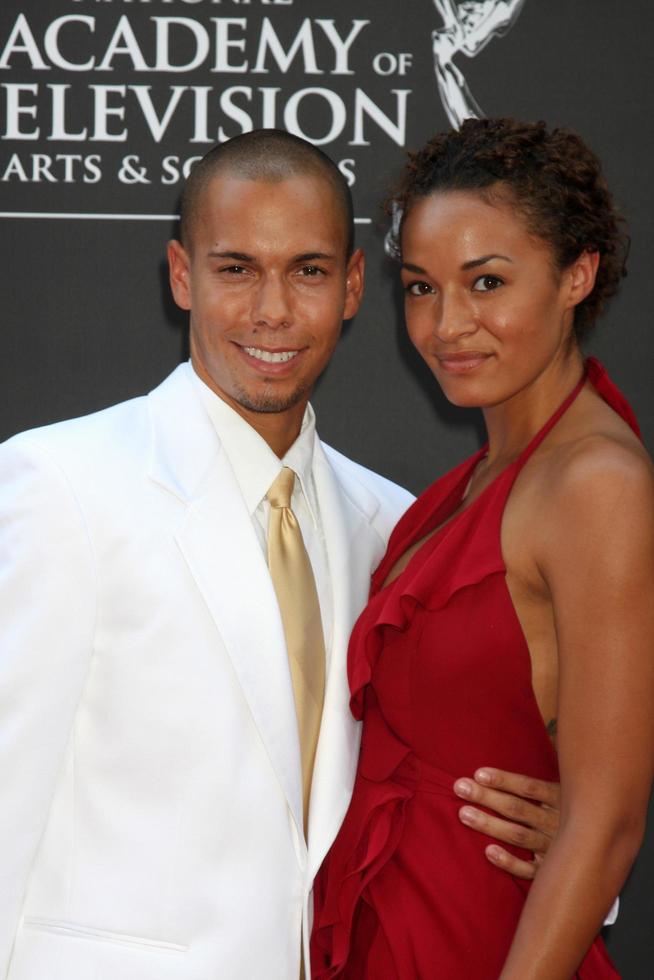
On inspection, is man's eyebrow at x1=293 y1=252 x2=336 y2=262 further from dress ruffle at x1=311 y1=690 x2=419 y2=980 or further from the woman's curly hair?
dress ruffle at x1=311 y1=690 x2=419 y2=980

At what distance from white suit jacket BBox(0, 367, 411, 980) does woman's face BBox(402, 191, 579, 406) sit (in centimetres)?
49

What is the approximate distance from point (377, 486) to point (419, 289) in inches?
21.7

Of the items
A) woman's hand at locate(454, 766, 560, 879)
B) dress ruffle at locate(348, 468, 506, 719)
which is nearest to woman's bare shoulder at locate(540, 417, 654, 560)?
dress ruffle at locate(348, 468, 506, 719)

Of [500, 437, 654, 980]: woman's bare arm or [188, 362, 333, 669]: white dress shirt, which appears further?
[188, 362, 333, 669]: white dress shirt

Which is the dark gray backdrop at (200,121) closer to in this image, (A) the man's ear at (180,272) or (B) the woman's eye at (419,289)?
(A) the man's ear at (180,272)

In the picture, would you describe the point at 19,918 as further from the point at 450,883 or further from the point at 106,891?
the point at 450,883

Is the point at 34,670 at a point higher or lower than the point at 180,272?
lower

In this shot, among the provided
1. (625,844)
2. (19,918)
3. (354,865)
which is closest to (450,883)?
(354,865)

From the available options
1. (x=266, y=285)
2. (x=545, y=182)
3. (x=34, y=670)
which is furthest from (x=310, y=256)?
(x=34, y=670)

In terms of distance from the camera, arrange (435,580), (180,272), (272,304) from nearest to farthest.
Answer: (435,580), (272,304), (180,272)

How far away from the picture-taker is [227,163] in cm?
238

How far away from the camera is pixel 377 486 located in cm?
271

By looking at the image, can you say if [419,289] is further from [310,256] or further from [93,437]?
[93,437]

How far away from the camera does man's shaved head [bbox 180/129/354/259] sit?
2.37m
